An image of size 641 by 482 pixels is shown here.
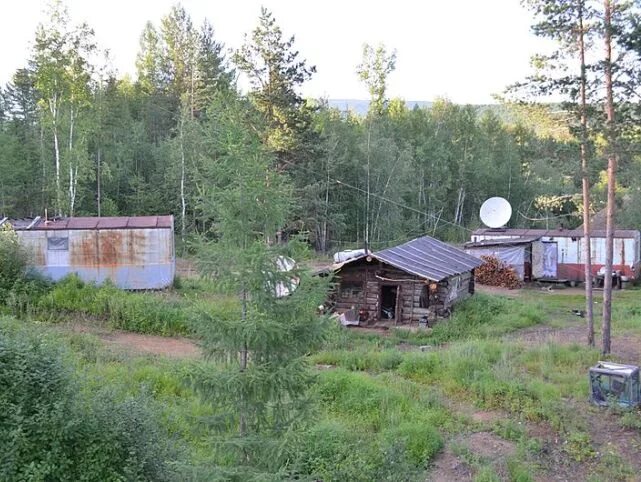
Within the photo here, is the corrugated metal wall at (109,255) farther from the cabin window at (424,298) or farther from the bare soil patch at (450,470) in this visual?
the bare soil patch at (450,470)

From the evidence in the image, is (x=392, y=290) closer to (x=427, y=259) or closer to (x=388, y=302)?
(x=388, y=302)

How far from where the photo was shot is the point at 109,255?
22.4 m

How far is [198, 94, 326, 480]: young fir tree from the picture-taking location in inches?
223

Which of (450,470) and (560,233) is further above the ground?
(560,233)

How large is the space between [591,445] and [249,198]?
27.1 ft

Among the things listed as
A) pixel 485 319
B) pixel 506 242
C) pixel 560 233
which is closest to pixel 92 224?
pixel 485 319

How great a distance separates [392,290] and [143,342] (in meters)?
9.06

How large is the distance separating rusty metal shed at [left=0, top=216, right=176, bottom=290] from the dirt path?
14.3 feet

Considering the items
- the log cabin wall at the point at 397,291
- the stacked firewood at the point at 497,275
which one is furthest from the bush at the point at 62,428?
the stacked firewood at the point at 497,275

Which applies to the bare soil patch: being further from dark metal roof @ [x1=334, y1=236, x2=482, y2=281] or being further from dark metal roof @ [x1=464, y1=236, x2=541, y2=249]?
dark metal roof @ [x1=464, y1=236, x2=541, y2=249]

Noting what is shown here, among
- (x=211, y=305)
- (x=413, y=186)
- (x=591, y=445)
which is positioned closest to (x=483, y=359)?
(x=591, y=445)

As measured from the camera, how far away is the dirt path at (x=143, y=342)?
1602cm

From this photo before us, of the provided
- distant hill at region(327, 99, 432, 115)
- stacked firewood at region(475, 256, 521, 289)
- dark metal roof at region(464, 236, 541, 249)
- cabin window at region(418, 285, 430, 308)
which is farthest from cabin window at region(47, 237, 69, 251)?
distant hill at region(327, 99, 432, 115)

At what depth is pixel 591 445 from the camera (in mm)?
10398
